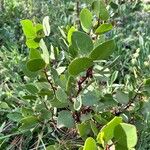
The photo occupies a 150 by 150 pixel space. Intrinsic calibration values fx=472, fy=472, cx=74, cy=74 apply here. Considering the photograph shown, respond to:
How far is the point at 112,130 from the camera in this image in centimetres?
129

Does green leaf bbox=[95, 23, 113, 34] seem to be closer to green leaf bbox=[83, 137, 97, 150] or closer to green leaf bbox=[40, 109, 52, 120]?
green leaf bbox=[40, 109, 52, 120]

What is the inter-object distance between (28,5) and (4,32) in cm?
45

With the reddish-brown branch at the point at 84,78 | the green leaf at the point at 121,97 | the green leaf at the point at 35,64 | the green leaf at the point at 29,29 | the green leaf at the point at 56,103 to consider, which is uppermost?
the green leaf at the point at 29,29

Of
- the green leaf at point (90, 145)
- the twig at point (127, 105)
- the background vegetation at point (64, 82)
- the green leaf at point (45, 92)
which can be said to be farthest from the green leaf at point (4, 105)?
the green leaf at point (90, 145)

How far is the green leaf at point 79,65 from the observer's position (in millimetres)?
1418

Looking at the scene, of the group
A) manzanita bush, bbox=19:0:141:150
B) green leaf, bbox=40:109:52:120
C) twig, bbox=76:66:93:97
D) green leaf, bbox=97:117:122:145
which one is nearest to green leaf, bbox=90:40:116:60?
manzanita bush, bbox=19:0:141:150

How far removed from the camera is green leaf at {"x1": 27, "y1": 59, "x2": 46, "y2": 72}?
147 cm

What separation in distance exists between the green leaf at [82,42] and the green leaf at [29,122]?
0.33 metres

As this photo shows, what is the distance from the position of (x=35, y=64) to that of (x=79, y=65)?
15 centimetres

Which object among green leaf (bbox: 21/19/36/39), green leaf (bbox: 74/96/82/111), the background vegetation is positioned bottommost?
the background vegetation

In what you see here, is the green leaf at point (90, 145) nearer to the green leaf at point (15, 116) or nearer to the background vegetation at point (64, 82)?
the background vegetation at point (64, 82)

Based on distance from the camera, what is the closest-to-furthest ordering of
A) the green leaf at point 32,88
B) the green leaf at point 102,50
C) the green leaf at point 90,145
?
1. the green leaf at point 90,145
2. the green leaf at point 102,50
3. the green leaf at point 32,88

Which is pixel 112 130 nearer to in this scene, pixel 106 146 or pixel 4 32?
pixel 106 146

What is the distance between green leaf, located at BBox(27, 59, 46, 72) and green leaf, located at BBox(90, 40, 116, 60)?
0.56ft
